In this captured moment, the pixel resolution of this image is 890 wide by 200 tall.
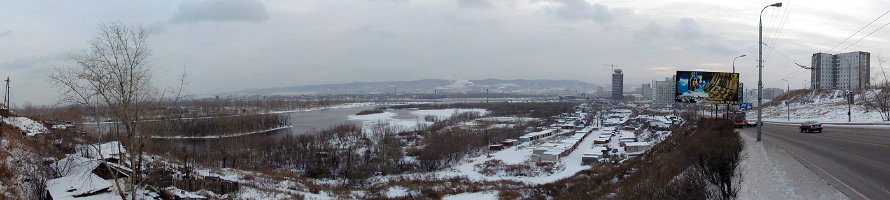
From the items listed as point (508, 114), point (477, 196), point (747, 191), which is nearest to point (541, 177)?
point (477, 196)

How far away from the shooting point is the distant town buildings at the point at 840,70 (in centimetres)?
10688

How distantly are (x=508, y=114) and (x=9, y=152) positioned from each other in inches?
4463

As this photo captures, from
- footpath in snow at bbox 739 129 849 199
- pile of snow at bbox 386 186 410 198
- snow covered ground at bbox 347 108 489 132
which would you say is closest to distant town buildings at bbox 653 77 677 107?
snow covered ground at bbox 347 108 489 132

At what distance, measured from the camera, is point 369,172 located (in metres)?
41.9

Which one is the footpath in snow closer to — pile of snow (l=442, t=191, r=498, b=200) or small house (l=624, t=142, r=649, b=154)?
pile of snow (l=442, t=191, r=498, b=200)

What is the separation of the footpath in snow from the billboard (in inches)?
483

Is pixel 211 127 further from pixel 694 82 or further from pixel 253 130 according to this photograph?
pixel 694 82

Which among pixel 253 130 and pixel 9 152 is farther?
pixel 253 130

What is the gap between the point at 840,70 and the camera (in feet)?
368

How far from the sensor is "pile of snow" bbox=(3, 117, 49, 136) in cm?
3000

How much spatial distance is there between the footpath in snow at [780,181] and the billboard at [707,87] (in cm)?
1226

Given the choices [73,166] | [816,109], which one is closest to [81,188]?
[73,166]

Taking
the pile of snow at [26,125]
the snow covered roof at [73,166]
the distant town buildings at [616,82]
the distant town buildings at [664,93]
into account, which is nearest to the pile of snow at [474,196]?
the snow covered roof at [73,166]

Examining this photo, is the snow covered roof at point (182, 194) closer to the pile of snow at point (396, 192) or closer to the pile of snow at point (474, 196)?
the pile of snow at point (396, 192)
